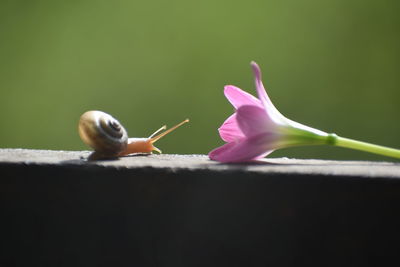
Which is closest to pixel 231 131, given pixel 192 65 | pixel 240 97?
pixel 240 97

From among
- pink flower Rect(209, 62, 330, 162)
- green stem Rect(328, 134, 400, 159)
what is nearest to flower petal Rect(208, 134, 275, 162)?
pink flower Rect(209, 62, 330, 162)

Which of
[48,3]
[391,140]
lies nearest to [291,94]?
[391,140]

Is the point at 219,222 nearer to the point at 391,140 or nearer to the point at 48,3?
the point at 391,140

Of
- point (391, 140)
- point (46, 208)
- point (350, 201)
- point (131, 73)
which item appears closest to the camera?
point (350, 201)

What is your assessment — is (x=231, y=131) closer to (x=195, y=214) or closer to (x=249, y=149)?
(x=249, y=149)

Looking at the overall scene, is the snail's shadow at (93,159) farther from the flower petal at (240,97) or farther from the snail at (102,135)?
the flower petal at (240,97)

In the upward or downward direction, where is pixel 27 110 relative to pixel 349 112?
upward

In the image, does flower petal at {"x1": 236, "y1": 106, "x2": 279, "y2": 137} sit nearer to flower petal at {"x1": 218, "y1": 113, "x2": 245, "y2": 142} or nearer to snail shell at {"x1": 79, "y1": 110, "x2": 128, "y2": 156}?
flower petal at {"x1": 218, "y1": 113, "x2": 245, "y2": 142}

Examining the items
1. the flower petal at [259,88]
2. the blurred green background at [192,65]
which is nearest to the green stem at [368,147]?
the flower petal at [259,88]
